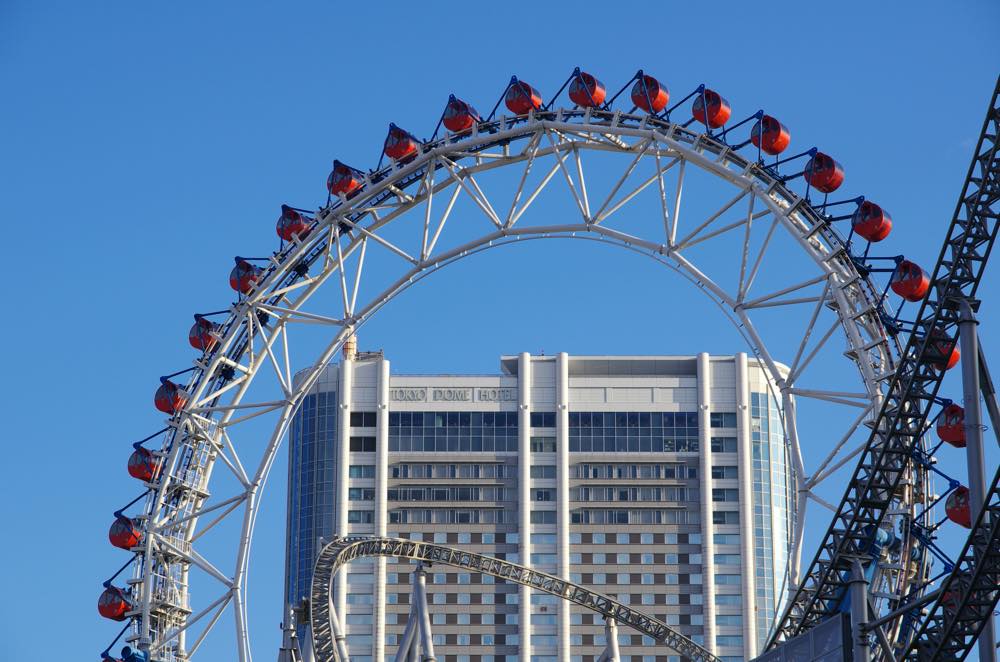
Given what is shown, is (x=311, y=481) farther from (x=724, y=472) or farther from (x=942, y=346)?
(x=942, y=346)

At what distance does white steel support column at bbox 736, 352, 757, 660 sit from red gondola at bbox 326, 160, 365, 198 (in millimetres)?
85373

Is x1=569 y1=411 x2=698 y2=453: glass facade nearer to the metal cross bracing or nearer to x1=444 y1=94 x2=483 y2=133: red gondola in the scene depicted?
x1=444 y1=94 x2=483 y2=133: red gondola

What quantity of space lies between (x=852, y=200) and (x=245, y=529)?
20.8 metres

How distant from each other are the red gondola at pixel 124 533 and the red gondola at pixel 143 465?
4.56ft

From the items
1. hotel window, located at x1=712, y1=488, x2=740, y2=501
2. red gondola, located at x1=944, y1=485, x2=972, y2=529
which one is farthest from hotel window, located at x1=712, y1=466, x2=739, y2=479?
red gondola, located at x1=944, y1=485, x2=972, y2=529

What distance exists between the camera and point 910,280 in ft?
158

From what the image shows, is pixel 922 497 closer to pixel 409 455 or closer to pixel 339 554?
pixel 339 554

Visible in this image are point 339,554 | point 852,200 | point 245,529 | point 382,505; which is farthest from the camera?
point 382,505

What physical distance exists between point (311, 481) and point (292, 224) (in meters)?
83.2

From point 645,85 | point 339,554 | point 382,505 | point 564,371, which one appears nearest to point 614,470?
point 564,371

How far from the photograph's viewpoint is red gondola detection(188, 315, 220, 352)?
58.6 m

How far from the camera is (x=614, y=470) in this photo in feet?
455

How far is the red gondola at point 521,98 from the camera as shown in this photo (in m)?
54.2

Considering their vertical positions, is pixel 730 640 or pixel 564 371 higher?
pixel 564 371
